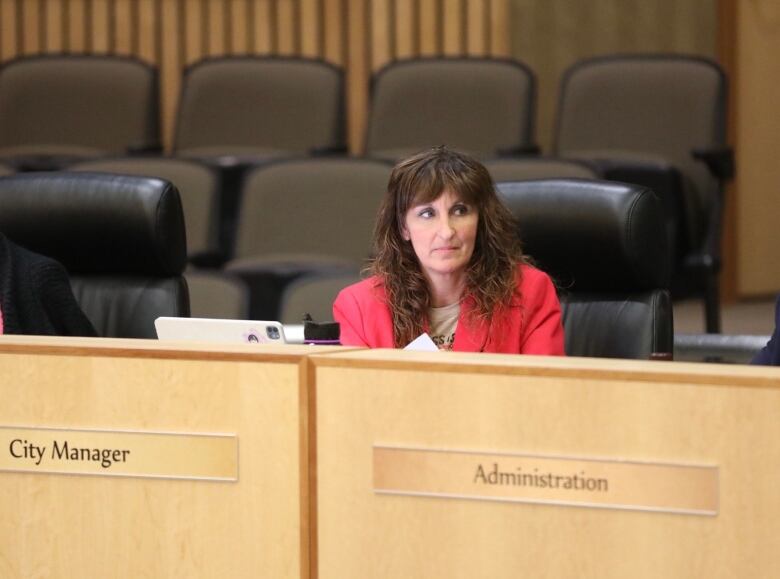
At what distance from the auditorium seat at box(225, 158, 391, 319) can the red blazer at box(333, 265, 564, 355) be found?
1.70m

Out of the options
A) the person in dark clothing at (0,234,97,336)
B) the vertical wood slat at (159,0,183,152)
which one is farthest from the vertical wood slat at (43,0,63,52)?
the person in dark clothing at (0,234,97,336)

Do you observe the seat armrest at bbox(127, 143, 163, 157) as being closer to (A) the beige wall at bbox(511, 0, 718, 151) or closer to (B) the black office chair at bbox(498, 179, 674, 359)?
(A) the beige wall at bbox(511, 0, 718, 151)

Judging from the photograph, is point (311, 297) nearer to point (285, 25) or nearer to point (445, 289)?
point (445, 289)

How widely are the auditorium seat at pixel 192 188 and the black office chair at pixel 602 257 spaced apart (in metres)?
1.81

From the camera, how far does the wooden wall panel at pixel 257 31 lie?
20.1ft

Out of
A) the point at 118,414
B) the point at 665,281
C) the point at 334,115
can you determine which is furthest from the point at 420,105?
the point at 118,414

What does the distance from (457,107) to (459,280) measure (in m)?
2.51

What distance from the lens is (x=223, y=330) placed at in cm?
179

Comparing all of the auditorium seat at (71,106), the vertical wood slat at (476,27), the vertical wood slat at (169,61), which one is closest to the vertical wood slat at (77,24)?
the vertical wood slat at (169,61)

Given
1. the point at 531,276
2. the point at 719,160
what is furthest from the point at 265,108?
the point at 531,276

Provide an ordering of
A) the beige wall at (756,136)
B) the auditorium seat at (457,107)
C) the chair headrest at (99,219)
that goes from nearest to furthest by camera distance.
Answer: the chair headrest at (99,219), the auditorium seat at (457,107), the beige wall at (756,136)

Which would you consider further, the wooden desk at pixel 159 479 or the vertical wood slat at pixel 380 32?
the vertical wood slat at pixel 380 32

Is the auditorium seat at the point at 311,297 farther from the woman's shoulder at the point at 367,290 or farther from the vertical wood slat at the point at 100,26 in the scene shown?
the vertical wood slat at the point at 100,26

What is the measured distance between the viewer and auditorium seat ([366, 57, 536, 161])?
4938mm
